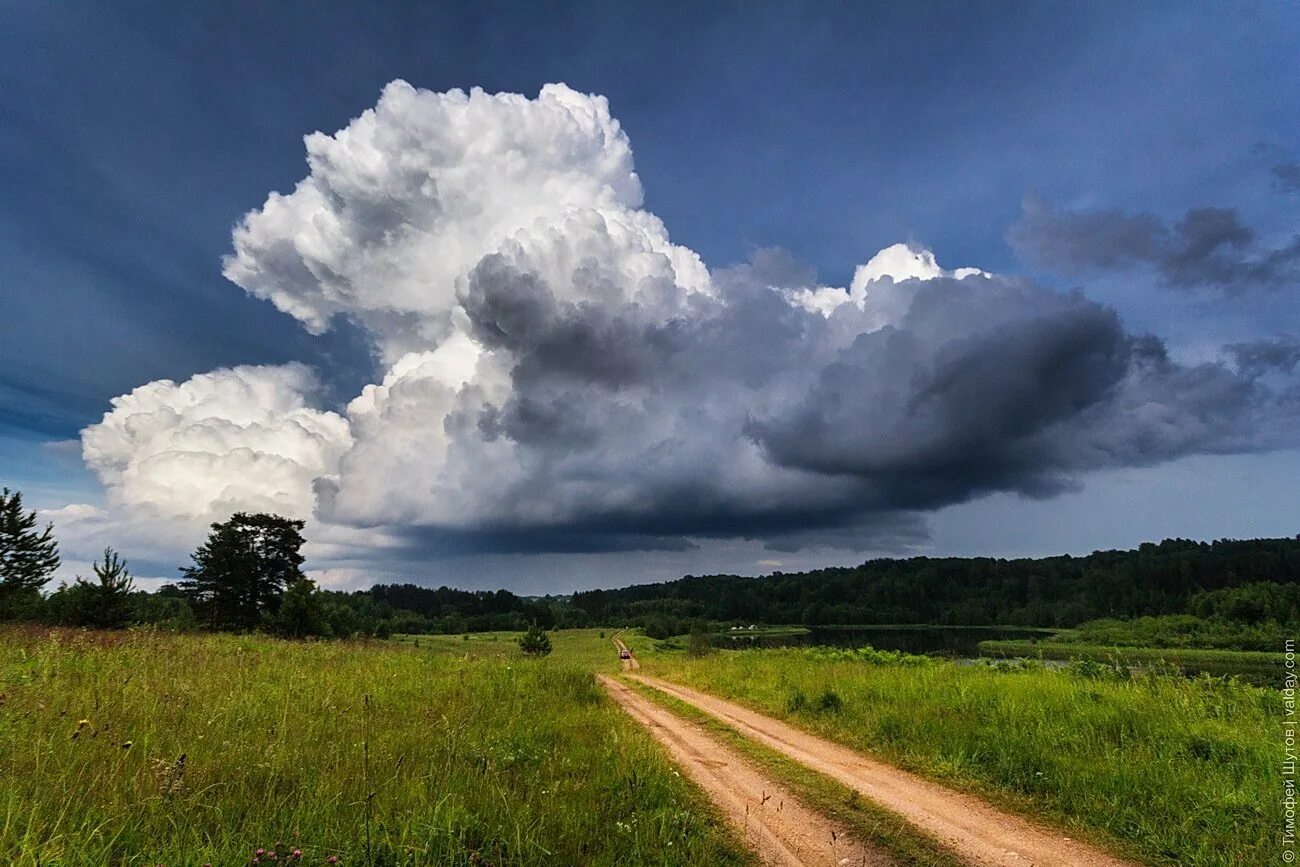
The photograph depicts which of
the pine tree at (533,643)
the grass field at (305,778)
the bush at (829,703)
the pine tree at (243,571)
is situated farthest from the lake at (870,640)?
the pine tree at (243,571)

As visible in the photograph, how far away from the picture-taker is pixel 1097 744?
10.0 meters

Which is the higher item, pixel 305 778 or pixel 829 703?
pixel 305 778

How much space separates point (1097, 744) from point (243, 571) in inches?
2664

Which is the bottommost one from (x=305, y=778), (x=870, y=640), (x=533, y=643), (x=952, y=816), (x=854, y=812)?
(x=870, y=640)

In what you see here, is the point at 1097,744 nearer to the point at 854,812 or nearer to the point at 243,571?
the point at 854,812

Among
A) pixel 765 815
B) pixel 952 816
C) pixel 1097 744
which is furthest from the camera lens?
pixel 1097 744

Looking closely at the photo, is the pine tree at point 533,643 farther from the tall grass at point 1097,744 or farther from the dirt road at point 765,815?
the dirt road at point 765,815

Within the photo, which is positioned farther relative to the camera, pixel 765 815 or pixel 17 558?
pixel 17 558

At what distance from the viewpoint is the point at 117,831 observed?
444cm

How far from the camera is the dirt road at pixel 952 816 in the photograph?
6656 millimetres

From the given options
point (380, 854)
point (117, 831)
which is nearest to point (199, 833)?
point (117, 831)

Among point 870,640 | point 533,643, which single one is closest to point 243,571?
point 533,643

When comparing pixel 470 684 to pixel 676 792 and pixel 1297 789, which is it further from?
pixel 1297 789

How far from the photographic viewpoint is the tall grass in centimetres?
721
